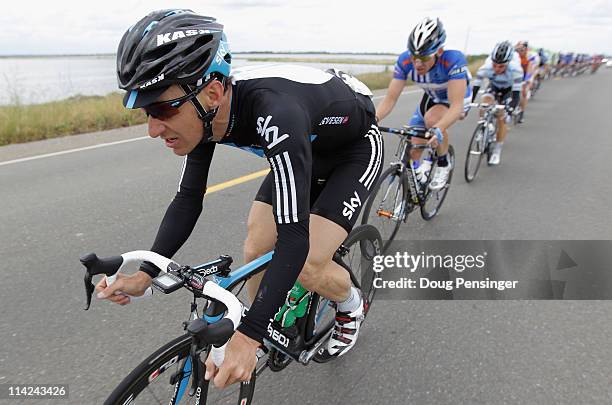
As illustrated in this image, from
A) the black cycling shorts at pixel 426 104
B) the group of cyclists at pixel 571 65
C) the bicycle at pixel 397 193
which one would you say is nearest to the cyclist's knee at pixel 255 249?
the bicycle at pixel 397 193

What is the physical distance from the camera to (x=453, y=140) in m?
8.84

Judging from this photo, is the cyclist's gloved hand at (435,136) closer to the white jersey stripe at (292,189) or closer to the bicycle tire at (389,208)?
the bicycle tire at (389,208)

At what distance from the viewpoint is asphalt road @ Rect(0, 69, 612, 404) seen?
7.89 ft

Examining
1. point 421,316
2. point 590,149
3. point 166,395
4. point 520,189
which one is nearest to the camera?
point 166,395

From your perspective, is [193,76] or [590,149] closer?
[193,76]

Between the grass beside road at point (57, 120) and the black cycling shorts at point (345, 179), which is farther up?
the black cycling shorts at point (345, 179)

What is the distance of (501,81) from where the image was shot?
7.80 m

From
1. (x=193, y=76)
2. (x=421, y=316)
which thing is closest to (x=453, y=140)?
(x=421, y=316)

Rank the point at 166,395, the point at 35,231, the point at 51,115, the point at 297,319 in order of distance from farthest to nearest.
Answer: the point at 51,115, the point at 35,231, the point at 297,319, the point at 166,395

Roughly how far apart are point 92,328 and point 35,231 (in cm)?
186

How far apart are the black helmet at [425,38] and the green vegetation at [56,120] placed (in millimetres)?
7269

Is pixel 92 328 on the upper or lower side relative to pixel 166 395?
lower

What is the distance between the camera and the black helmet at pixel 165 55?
1.51m

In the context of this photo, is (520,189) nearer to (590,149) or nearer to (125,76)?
(590,149)
